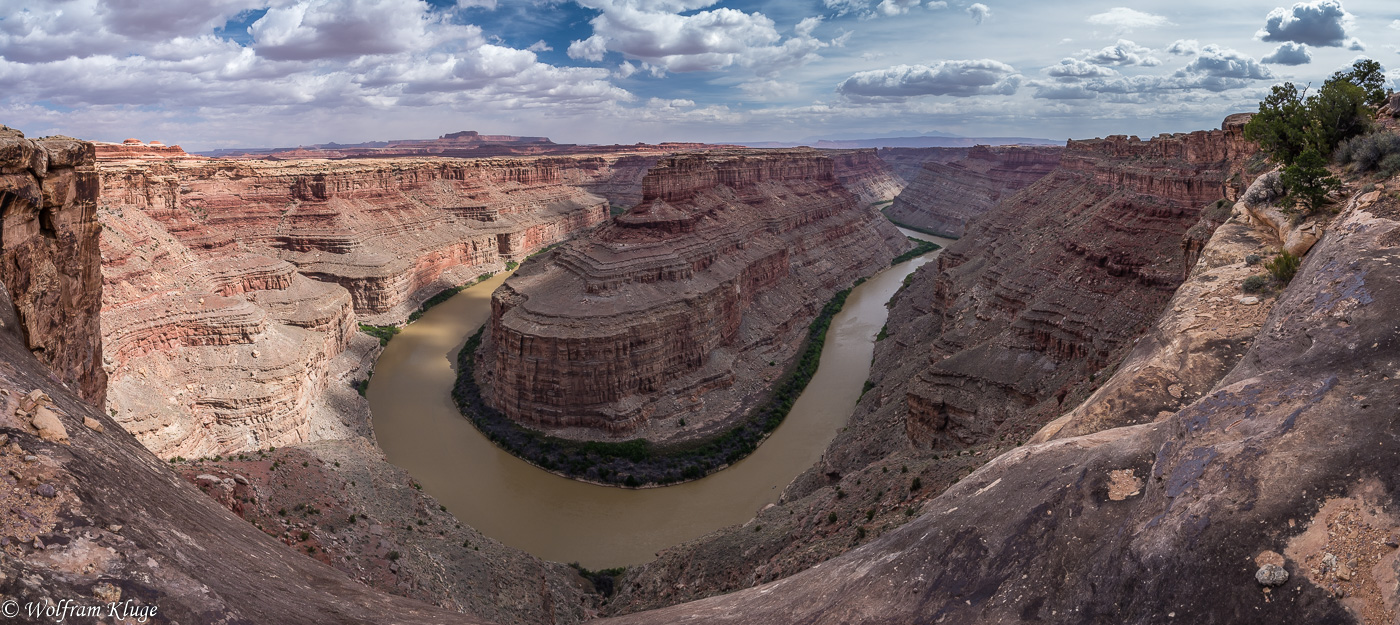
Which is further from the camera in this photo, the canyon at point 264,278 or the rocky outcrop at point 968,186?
the rocky outcrop at point 968,186

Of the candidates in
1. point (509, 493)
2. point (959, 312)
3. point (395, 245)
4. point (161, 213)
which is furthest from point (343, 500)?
point (395, 245)

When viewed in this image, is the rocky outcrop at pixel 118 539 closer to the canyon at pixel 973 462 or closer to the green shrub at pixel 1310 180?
the canyon at pixel 973 462

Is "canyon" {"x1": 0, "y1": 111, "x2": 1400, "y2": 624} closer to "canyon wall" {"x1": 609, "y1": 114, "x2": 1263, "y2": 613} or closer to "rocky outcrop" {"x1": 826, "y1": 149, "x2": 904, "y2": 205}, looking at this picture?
"canyon wall" {"x1": 609, "y1": 114, "x2": 1263, "y2": 613}

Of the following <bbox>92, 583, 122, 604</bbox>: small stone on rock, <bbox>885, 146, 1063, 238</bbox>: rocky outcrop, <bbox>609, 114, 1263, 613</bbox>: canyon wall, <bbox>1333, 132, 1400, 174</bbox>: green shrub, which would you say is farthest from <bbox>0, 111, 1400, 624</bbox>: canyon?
<bbox>885, 146, 1063, 238</bbox>: rocky outcrop

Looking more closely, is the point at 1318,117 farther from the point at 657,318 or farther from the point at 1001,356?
the point at 657,318

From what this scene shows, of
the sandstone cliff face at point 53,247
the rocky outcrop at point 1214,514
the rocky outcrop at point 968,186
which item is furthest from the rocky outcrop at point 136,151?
the rocky outcrop at point 968,186
